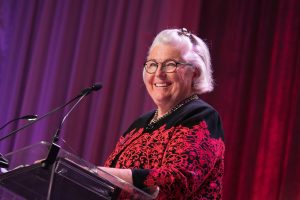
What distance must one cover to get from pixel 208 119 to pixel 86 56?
2226 mm

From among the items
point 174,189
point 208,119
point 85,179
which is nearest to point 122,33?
point 208,119

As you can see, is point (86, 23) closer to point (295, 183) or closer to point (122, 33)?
point (122, 33)

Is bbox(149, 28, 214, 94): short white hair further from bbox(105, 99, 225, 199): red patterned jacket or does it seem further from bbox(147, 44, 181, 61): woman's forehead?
bbox(105, 99, 225, 199): red patterned jacket

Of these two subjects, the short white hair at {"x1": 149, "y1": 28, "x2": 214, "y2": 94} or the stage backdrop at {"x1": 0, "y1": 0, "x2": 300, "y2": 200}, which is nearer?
the short white hair at {"x1": 149, "y1": 28, "x2": 214, "y2": 94}

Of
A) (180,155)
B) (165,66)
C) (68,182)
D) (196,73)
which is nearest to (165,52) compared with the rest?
(165,66)

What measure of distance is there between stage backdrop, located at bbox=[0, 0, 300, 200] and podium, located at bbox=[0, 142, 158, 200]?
203 centimetres

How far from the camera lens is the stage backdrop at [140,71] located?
345cm

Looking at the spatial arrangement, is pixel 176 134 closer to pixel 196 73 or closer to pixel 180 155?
pixel 180 155

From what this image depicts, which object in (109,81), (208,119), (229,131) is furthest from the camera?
(109,81)

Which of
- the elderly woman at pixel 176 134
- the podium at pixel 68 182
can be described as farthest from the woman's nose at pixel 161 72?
the podium at pixel 68 182

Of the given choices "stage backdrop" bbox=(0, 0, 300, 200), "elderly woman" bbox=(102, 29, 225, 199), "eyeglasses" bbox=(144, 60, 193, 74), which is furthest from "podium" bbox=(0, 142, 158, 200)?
"stage backdrop" bbox=(0, 0, 300, 200)

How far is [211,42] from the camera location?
3914mm

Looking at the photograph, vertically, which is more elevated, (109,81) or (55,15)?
(55,15)

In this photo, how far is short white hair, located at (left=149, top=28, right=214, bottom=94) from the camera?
92.1 inches
